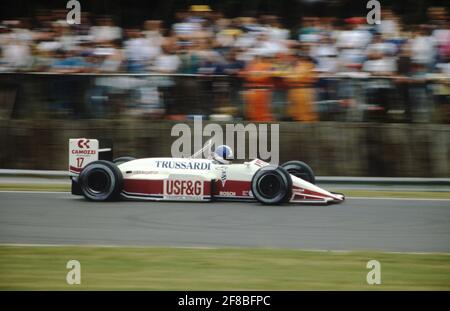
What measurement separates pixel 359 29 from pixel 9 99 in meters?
5.60

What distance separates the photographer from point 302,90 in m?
12.8

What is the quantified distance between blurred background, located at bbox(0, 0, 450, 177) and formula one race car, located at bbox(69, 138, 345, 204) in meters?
2.31

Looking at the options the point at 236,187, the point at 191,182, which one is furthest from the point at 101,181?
the point at 236,187

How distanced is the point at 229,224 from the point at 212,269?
2091mm

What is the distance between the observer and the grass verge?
6719mm

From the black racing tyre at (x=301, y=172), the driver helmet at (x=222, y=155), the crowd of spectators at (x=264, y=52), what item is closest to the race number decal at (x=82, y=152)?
the driver helmet at (x=222, y=155)

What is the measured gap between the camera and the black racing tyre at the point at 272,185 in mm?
10211

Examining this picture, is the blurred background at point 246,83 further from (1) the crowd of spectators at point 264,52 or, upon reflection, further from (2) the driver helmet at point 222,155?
(2) the driver helmet at point 222,155

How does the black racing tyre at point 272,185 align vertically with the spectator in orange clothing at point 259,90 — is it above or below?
below

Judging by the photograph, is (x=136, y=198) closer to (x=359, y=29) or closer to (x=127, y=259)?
(x=127, y=259)

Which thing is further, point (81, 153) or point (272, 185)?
point (81, 153)

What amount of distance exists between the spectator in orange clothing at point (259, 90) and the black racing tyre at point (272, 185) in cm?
275

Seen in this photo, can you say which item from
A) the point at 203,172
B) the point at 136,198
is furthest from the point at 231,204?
the point at 136,198

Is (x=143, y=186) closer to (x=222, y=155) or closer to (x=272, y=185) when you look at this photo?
(x=222, y=155)
